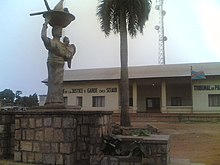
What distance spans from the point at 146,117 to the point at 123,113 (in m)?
10.9

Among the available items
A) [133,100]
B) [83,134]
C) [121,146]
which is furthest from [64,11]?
[133,100]

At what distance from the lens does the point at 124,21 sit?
16.1 meters

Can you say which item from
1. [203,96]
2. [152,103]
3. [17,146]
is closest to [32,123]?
[17,146]

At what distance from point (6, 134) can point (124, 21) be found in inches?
407

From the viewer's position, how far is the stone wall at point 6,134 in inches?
298

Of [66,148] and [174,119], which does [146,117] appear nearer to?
[174,119]

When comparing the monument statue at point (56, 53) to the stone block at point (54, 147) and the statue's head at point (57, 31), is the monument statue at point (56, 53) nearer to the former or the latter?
the statue's head at point (57, 31)

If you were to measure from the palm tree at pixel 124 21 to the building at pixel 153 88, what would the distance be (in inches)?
433

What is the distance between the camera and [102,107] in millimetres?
29609

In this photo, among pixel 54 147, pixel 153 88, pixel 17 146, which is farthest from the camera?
pixel 153 88

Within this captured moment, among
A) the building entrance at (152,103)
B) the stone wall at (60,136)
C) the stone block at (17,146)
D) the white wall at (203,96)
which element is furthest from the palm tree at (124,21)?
the building entrance at (152,103)

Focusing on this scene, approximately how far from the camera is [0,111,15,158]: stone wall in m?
7.57

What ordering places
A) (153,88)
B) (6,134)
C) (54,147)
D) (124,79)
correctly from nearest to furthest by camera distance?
(54,147)
(6,134)
(124,79)
(153,88)

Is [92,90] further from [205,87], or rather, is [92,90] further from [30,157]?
[30,157]
